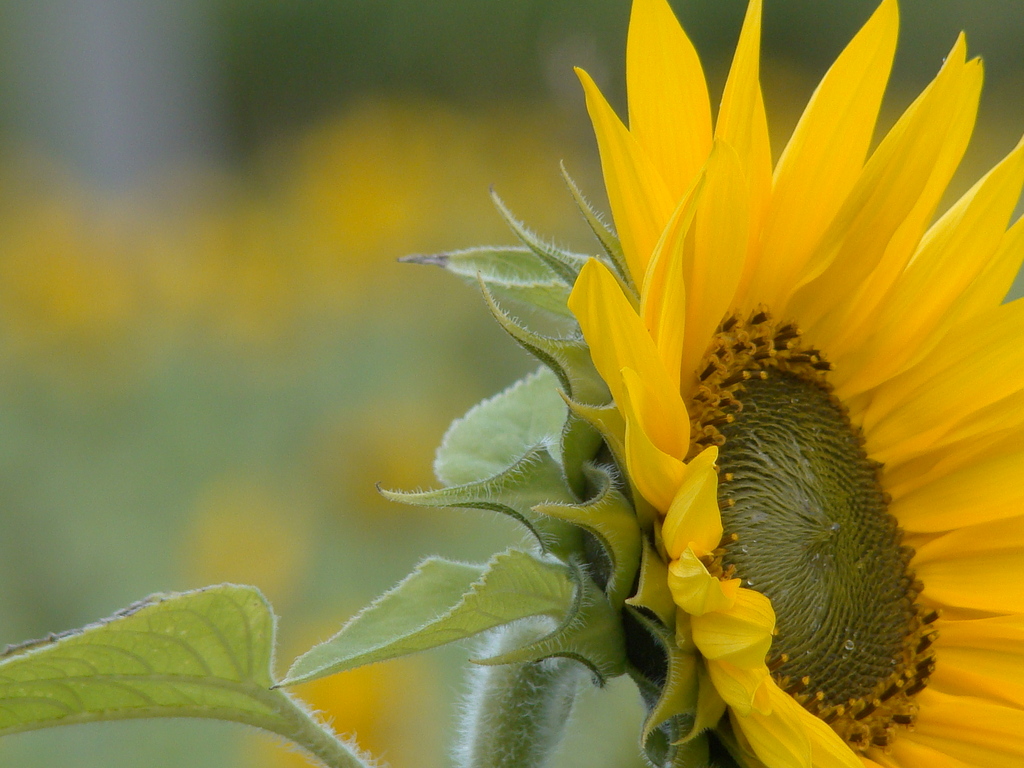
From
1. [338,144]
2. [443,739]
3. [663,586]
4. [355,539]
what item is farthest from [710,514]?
[338,144]

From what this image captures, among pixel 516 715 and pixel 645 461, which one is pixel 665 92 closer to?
pixel 645 461

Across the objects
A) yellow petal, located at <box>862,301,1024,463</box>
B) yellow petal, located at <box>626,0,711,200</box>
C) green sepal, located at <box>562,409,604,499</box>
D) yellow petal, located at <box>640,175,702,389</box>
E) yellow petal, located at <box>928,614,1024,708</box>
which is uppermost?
yellow petal, located at <box>626,0,711,200</box>

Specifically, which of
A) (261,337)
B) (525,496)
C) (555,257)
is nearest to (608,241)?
(555,257)

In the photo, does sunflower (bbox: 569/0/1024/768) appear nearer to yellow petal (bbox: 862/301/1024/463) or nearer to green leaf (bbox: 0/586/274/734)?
yellow petal (bbox: 862/301/1024/463)

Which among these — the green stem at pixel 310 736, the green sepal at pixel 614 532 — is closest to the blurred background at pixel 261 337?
the green stem at pixel 310 736

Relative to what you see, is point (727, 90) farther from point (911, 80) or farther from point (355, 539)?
point (911, 80)

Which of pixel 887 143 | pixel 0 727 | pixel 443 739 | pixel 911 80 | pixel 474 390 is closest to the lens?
pixel 0 727

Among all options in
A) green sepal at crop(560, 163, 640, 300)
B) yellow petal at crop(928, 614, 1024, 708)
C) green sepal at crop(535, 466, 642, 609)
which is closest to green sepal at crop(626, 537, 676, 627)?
green sepal at crop(535, 466, 642, 609)
